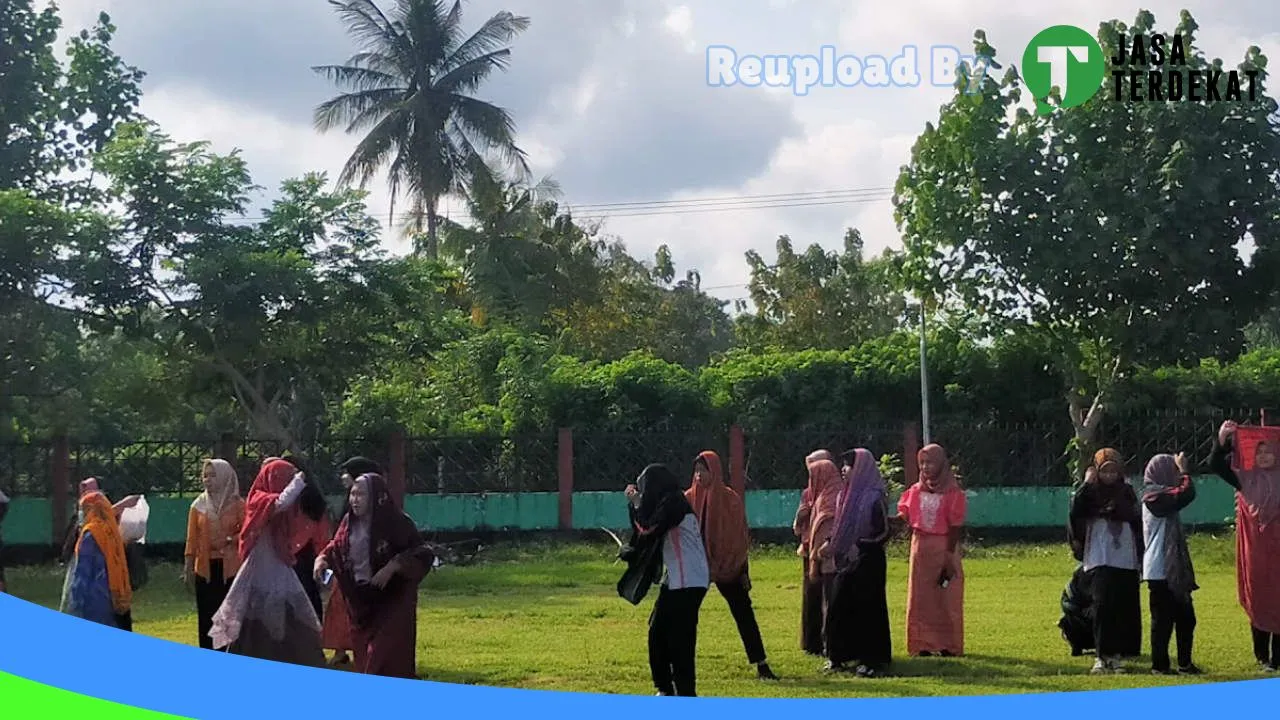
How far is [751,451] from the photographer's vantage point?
657 inches

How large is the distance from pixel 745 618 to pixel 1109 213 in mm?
6952

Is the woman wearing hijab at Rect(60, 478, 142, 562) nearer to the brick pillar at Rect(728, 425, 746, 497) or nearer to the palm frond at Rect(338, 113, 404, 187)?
the palm frond at Rect(338, 113, 404, 187)

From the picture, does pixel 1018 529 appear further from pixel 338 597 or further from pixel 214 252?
pixel 338 597

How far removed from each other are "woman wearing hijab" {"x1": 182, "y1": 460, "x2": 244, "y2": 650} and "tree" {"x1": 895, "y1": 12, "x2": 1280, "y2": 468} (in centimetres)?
771

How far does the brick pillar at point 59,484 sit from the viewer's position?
600 inches

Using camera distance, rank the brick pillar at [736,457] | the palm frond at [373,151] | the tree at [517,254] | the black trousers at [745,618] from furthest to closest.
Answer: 1. the tree at [517,254]
2. the brick pillar at [736,457]
3. the palm frond at [373,151]
4. the black trousers at [745,618]

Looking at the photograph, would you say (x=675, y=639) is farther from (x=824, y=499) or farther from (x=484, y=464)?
(x=484, y=464)

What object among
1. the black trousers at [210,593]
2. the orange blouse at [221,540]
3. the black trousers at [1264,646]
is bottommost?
the black trousers at [1264,646]

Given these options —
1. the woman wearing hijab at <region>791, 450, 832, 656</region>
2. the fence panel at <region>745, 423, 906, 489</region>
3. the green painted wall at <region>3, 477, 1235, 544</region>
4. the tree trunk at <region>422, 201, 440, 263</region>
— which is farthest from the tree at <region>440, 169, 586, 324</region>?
the woman wearing hijab at <region>791, 450, 832, 656</region>

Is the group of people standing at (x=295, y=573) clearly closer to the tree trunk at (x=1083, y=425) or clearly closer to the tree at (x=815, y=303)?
the tree trunk at (x=1083, y=425)

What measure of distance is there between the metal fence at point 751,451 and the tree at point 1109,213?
2.27 m

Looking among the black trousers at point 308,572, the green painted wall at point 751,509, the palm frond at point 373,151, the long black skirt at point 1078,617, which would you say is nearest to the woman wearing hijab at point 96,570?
the black trousers at point 308,572

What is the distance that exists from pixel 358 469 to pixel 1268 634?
14.9 feet

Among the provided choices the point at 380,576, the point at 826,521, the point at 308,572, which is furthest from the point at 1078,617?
the point at 308,572
